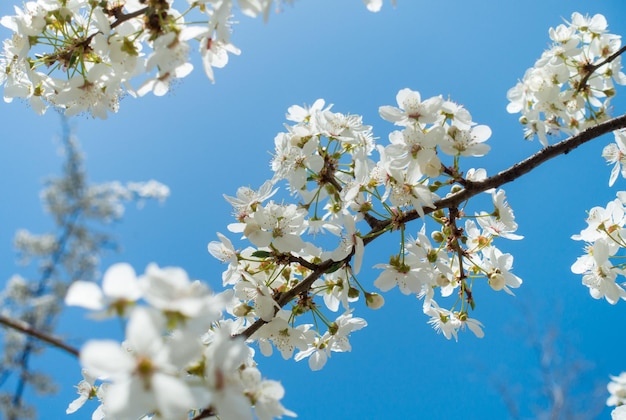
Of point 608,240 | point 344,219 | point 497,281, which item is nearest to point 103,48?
point 344,219

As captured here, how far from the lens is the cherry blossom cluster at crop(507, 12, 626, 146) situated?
2066 mm

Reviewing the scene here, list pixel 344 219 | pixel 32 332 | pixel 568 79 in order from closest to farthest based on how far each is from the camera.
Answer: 1. pixel 32 332
2. pixel 344 219
3. pixel 568 79

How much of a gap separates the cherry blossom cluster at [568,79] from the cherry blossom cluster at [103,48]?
1151 millimetres

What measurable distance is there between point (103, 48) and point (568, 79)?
177 centimetres

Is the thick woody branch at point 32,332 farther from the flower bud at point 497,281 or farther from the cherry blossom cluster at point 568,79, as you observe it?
the cherry blossom cluster at point 568,79

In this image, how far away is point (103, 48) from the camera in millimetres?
1390

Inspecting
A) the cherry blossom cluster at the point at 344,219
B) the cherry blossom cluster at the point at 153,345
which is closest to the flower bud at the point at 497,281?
the cherry blossom cluster at the point at 344,219

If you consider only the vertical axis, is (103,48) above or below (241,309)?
above

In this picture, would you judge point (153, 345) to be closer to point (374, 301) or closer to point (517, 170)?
point (374, 301)

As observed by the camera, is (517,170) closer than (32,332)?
No

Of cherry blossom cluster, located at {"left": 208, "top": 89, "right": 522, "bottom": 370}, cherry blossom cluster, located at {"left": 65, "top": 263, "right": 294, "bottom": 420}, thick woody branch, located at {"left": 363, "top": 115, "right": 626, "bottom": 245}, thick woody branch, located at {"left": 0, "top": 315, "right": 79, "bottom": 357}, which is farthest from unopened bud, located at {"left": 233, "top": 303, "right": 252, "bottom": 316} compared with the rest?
thick woody branch, located at {"left": 0, "top": 315, "right": 79, "bottom": 357}

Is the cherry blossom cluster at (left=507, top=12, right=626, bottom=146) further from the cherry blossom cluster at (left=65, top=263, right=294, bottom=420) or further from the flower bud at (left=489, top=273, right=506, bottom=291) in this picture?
the cherry blossom cluster at (left=65, top=263, right=294, bottom=420)

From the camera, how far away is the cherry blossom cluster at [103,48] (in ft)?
4.01

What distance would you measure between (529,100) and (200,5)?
1.49 meters
